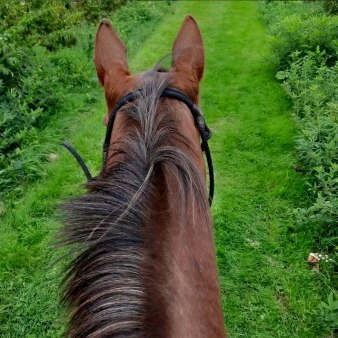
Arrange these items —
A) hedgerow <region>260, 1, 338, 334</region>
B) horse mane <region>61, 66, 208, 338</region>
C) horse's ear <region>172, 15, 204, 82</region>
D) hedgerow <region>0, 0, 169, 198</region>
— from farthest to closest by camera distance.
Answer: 1. hedgerow <region>0, 0, 169, 198</region>
2. hedgerow <region>260, 1, 338, 334</region>
3. horse's ear <region>172, 15, 204, 82</region>
4. horse mane <region>61, 66, 208, 338</region>

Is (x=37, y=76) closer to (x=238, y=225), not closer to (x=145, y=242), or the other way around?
(x=238, y=225)

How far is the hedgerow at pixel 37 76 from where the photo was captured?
11.9 feet

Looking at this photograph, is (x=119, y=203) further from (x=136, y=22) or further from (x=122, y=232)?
(x=136, y=22)

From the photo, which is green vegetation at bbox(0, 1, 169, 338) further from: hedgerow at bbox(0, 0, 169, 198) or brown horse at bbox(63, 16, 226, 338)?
brown horse at bbox(63, 16, 226, 338)

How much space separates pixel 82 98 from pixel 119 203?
4.23 metres

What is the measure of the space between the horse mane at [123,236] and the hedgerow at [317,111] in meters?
1.80

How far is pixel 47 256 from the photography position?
113 inches

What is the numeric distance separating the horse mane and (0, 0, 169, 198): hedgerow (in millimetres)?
2666

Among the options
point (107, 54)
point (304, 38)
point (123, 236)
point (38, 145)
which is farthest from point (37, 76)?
point (123, 236)

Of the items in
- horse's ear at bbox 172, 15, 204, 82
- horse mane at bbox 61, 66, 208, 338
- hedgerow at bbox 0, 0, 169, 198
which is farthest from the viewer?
hedgerow at bbox 0, 0, 169, 198

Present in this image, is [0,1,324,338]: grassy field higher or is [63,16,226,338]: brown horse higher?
[63,16,226,338]: brown horse

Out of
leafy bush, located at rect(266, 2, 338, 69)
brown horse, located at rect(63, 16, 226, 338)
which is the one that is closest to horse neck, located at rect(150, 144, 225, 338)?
brown horse, located at rect(63, 16, 226, 338)

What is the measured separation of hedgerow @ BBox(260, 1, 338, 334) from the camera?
2.76m

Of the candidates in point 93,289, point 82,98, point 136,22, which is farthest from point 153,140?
point 136,22
